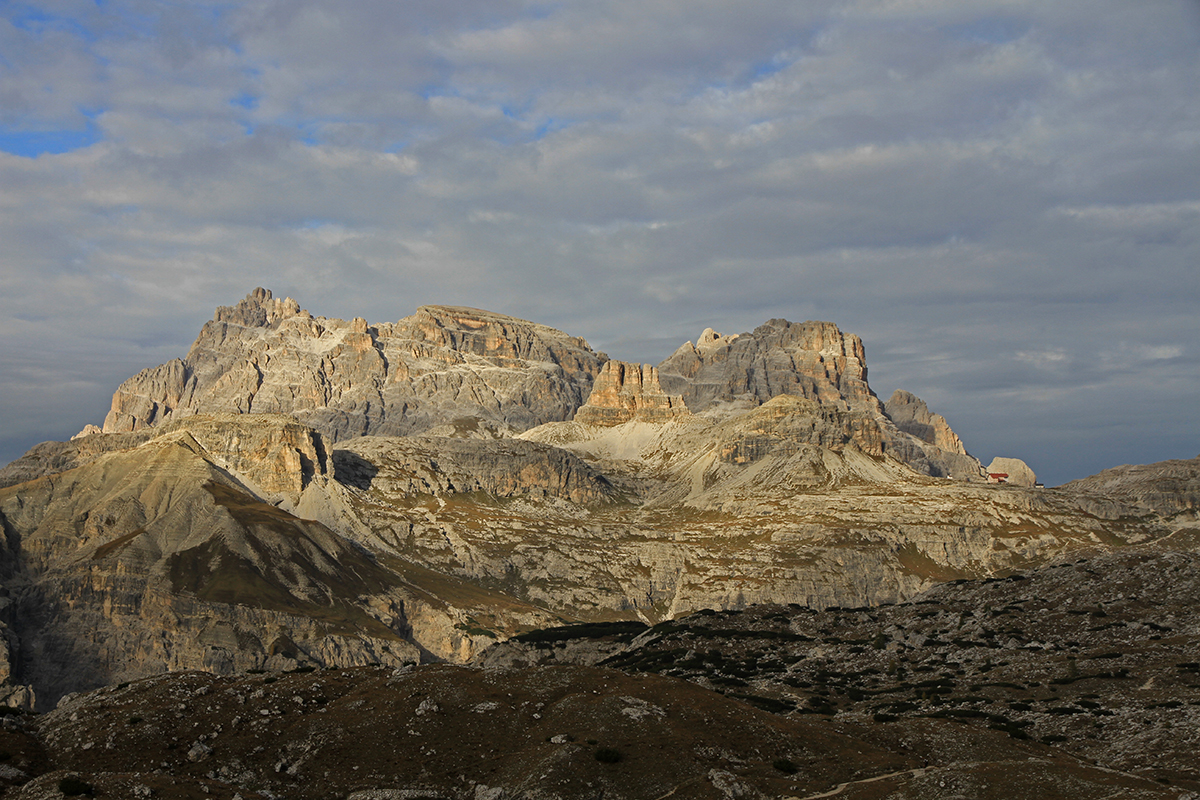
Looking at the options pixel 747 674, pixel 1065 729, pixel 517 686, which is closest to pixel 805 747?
pixel 517 686

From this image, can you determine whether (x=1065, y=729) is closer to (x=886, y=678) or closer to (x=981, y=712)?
(x=981, y=712)

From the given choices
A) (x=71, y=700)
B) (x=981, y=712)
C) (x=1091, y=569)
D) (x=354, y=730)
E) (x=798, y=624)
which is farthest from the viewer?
(x=798, y=624)

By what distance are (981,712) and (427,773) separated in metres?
60.3

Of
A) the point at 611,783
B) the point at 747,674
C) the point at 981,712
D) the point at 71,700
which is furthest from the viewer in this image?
the point at 747,674

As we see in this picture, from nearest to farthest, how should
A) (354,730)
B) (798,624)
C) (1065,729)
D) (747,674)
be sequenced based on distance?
(354,730)
(1065,729)
(747,674)
(798,624)

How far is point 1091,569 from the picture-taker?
157625 mm

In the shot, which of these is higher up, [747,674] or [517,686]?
[517,686]

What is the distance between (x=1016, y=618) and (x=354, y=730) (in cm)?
10562

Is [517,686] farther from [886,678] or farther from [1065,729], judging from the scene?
[886,678]

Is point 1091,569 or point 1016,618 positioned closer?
point 1016,618

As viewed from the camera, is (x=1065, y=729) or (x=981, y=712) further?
(x=981, y=712)

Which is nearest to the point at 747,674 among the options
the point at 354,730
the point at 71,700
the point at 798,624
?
the point at 798,624

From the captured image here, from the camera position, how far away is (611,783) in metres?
63.3

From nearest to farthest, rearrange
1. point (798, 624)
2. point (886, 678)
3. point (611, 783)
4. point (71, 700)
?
point (611, 783), point (71, 700), point (886, 678), point (798, 624)
